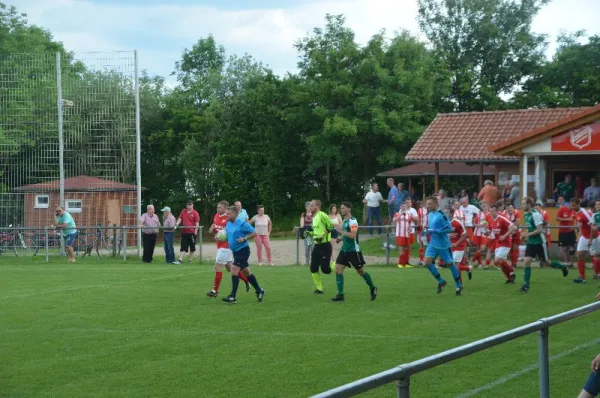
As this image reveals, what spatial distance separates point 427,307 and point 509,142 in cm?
1559

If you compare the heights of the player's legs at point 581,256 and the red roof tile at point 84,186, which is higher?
the red roof tile at point 84,186

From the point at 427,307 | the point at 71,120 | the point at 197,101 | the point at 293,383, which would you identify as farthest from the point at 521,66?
the point at 293,383

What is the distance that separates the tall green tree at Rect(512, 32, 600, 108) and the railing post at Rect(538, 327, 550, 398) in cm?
4712

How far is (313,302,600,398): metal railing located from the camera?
3.87 metres

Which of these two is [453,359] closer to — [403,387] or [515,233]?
[403,387]

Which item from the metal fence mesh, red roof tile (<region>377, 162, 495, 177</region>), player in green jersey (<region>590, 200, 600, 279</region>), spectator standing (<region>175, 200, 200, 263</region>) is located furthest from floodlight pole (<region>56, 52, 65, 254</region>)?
player in green jersey (<region>590, 200, 600, 279</region>)

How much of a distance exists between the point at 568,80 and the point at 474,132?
18.1 m

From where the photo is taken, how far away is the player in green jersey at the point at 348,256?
59.1 ft

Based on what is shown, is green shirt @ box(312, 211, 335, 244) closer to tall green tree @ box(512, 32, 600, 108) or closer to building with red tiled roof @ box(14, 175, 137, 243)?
building with red tiled roof @ box(14, 175, 137, 243)

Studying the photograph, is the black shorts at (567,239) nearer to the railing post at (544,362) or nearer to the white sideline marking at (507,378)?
the white sideline marking at (507,378)

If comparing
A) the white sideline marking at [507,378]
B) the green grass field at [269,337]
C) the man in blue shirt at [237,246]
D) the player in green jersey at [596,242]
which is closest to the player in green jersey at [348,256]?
the green grass field at [269,337]

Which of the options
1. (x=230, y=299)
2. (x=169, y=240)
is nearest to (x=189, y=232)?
(x=169, y=240)

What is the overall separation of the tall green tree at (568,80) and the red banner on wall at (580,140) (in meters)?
21.8

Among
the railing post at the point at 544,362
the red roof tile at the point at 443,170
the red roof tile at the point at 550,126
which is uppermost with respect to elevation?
the red roof tile at the point at 550,126
